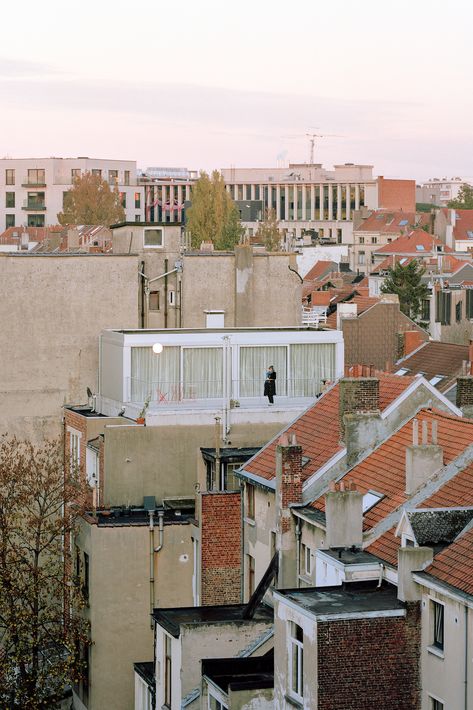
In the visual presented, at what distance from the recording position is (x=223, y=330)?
42.8 metres

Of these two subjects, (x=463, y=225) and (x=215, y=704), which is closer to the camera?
(x=215, y=704)

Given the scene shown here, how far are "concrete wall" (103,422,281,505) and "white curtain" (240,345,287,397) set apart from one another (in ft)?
10.4

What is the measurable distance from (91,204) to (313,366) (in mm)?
124074

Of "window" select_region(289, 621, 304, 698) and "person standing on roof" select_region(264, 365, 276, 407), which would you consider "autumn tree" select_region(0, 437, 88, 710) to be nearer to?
"person standing on roof" select_region(264, 365, 276, 407)

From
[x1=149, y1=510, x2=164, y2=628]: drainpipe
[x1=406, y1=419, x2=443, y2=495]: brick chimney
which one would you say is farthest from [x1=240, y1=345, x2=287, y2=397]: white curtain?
[x1=406, y1=419, x2=443, y2=495]: brick chimney

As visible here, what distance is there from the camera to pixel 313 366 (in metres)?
42.2

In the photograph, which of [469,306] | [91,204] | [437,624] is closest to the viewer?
[437,624]

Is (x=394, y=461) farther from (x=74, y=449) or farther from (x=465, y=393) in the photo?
(x=74, y=449)

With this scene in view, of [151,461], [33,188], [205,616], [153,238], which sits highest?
[33,188]

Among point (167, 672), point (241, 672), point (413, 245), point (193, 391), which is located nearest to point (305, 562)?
point (167, 672)

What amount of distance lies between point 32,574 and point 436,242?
4896 inches

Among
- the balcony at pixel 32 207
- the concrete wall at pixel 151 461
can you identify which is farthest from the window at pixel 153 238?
the balcony at pixel 32 207

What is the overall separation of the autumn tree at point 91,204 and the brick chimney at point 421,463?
445 ft

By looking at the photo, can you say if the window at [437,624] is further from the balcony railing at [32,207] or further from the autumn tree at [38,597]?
the balcony railing at [32,207]
